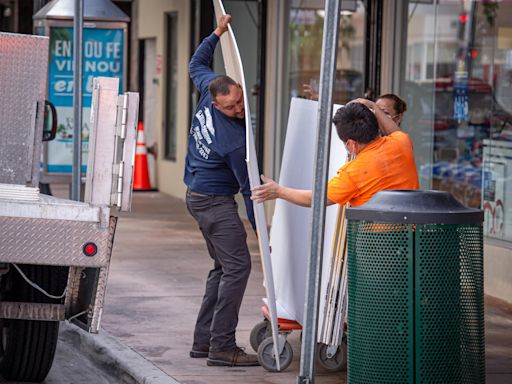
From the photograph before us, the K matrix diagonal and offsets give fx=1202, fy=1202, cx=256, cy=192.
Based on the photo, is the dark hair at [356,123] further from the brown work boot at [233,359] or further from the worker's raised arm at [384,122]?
the brown work boot at [233,359]

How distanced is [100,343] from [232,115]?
191 cm

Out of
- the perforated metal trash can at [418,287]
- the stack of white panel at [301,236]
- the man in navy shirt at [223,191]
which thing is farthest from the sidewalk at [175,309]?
the perforated metal trash can at [418,287]

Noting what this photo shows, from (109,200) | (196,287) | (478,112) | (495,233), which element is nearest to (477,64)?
(478,112)

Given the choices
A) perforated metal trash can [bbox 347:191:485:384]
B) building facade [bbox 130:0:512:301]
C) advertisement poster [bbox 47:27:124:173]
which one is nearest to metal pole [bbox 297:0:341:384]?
perforated metal trash can [bbox 347:191:485:384]

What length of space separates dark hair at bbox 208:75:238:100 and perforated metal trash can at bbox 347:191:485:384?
1.61m

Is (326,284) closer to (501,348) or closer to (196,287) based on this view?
(501,348)

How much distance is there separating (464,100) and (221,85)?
465 cm

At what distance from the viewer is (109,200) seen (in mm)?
6172

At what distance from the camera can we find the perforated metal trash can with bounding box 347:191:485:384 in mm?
5590

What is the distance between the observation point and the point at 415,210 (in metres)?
5.62

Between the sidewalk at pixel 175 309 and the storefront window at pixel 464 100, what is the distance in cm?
130

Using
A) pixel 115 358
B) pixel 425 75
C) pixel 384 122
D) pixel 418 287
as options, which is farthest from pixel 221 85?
pixel 425 75

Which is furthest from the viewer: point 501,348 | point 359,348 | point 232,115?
point 501,348

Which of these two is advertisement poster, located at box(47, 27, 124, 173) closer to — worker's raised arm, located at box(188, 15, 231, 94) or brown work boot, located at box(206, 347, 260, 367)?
worker's raised arm, located at box(188, 15, 231, 94)
